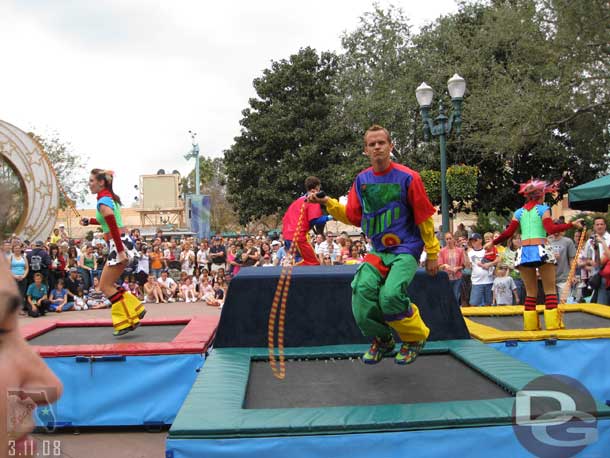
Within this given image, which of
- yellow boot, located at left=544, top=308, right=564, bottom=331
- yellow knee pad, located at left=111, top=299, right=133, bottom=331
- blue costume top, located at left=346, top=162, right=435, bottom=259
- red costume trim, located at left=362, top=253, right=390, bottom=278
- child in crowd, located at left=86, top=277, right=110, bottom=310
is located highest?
blue costume top, located at left=346, top=162, right=435, bottom=259

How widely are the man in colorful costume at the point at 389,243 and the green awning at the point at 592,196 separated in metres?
6.98

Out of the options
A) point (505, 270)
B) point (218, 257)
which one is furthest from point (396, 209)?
point (218, 257)

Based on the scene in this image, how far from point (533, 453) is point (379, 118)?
23638mm

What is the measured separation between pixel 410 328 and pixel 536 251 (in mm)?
2761

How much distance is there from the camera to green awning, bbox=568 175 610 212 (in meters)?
10.0

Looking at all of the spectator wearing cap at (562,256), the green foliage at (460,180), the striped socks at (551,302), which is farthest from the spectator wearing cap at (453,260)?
the striped socks at (551,302)

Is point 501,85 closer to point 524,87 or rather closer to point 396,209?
point 524,87

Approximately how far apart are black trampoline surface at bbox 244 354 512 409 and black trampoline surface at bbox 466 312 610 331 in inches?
86.1

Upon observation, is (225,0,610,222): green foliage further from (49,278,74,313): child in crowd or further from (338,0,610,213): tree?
(49,278,74,313): child in crowd

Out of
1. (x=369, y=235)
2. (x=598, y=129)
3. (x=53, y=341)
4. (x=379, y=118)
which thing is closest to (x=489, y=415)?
(x=369, y=235)

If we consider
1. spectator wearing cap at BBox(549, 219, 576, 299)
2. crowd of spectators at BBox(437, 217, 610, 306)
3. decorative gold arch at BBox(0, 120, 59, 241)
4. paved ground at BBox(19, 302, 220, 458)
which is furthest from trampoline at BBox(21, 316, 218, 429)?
decorative gold arch at BBox(0, 120, 59, 241)

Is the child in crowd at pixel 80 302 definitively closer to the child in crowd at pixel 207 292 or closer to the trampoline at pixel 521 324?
the child in crowd at pixel 207 292

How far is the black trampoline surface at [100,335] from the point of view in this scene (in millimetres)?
6480

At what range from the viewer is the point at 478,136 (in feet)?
67.3
